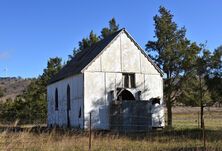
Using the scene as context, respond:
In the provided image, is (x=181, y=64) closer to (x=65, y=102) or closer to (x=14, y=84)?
(x=65, y=102)

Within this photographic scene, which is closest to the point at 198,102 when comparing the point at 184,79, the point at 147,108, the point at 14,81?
the point at 184,79

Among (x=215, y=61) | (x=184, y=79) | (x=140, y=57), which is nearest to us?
(x=215, y=61)

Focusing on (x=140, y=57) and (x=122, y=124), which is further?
(x=140, y=57)

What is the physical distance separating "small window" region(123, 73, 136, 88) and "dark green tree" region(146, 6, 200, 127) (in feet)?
15.1

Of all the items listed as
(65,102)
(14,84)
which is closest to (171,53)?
(65,102)

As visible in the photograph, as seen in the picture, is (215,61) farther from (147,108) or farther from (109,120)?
(109,120)

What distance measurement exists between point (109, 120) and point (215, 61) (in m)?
10.7

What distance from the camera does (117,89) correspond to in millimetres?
40688

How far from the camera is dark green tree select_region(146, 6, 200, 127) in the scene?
45.0 m

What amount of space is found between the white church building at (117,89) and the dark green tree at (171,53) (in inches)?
98.8

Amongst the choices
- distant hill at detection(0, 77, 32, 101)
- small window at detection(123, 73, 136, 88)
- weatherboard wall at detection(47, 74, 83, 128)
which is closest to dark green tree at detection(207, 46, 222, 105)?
small window at detection(123, 73, 136, 88)

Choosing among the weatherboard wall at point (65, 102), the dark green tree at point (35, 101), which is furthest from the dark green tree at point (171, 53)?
the dark green tree at point (35, 101)

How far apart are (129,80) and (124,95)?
1540mm

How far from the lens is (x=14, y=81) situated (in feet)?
508
